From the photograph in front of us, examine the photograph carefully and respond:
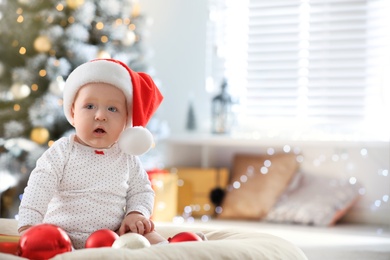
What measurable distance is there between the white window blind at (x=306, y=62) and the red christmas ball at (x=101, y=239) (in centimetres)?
240

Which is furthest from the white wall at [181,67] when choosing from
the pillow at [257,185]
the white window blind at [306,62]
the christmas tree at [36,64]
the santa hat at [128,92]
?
the santa hat at [128,92]

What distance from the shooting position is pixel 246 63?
439cm

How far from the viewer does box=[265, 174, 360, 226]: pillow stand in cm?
374

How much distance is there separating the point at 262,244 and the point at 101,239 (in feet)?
1.35

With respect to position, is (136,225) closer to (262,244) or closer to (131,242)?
(131,242)

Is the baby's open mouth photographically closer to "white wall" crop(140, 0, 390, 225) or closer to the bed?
the bed

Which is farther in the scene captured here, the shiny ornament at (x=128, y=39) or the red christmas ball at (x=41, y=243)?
the shiny ornament at (x=128, y=39)

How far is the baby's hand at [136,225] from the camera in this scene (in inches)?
75.9

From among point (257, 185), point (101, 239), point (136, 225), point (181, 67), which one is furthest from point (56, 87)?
point (101, 239)

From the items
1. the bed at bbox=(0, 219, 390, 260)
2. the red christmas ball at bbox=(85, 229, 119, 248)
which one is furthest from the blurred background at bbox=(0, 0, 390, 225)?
the red christmas ball at bbox=(85, 229, 119, 248)

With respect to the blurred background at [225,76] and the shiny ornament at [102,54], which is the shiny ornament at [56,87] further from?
the shiny ornament at [102,54]

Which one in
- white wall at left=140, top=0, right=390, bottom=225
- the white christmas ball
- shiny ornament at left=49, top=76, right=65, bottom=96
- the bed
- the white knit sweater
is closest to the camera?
the bed

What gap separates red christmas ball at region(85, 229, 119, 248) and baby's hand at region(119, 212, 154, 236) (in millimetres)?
140

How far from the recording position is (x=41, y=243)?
5.43ft
